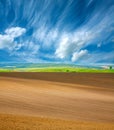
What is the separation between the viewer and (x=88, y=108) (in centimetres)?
1557

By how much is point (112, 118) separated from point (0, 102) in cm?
669

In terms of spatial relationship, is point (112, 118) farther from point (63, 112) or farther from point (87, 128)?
point (87, 128)

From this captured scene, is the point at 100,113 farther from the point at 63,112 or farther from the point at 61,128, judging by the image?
the point at 61,128

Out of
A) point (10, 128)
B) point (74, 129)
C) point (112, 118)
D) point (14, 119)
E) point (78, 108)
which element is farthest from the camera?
point (78, 108)

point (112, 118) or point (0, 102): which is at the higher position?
point (0, 102)

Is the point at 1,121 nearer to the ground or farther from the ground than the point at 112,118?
farther from the ground

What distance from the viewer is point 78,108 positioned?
50.1ft

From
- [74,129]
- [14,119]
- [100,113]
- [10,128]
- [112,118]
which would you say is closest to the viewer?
[10,128]

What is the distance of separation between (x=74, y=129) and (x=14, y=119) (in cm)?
235

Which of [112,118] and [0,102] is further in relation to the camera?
[0,102]

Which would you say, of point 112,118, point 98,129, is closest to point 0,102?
point 112,118

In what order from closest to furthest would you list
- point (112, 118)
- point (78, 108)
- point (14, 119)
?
point (14, 119), point (112, 118), point (78, 108)

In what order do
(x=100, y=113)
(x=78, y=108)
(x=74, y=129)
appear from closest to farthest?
(x=74, y=129) < (x=100, y=113) < (x=78, y=108)

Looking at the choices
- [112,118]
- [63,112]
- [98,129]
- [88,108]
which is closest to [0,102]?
[63,112]
